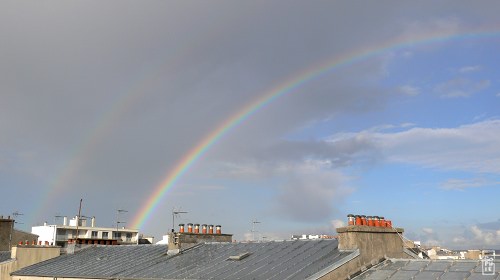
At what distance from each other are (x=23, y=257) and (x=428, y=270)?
29.0 metres

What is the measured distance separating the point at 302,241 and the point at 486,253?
9397 mm

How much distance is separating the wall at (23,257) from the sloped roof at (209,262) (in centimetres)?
69

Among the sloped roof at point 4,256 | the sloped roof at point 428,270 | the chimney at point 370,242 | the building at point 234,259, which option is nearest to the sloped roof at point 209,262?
the building at point 234,259

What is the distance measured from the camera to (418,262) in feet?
71.6

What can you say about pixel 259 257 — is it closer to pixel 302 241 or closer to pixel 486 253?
pixel 302 241

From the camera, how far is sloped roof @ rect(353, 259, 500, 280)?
19.0m

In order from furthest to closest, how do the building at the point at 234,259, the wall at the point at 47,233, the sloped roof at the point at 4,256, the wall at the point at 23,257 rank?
the wall at the point at 47,233 < the sloped roof at the point at 4,256 < the wall at the point at 23,257 < the building at the point at 234,259

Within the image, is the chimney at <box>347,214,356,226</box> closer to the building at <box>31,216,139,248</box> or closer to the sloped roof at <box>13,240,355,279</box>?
the sloped roof at <box>13,240,355,279</box>

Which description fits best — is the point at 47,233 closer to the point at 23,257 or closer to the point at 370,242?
the point at 23,257

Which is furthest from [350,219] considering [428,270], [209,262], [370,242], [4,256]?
[4,256]

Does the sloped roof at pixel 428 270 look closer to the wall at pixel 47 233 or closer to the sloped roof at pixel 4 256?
the sloped roof at pixel 4 256

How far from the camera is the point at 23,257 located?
3581cm

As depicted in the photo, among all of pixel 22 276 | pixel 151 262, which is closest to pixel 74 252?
pixel 22 276

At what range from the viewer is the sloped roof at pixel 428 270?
19.0 metres
